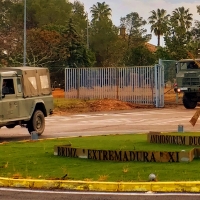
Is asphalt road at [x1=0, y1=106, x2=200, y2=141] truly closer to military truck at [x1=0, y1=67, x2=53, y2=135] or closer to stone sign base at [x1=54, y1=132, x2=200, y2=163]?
military truck at [x1=0, y1=67, x2=53, y2=135]

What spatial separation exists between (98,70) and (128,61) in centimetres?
2468

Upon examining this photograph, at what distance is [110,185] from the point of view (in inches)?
374

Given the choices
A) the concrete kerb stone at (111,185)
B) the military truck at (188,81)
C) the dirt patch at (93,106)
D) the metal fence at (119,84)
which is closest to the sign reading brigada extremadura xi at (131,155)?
the concrete kerb stone at (111,185)

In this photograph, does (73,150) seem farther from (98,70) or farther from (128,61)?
(128,61)

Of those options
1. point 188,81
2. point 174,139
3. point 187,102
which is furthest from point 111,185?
point 187,102

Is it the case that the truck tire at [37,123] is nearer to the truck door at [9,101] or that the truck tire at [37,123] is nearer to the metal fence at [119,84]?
the truck door at [9,101]

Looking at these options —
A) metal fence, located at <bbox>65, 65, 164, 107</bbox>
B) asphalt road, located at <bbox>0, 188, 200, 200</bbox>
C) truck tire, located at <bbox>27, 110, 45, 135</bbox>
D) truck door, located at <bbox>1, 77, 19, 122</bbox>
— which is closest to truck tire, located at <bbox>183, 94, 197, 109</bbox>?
metal fence, located at <bbox>65, 65, 164, 107</bbox>

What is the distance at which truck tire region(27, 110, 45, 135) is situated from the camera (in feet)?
63.3

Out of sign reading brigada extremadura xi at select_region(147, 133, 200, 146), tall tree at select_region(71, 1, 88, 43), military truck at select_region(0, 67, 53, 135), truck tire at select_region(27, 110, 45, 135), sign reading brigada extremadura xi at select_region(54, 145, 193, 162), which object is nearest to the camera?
sign reading brigada extremadura xi at select_region(54, 145, 193, 162)

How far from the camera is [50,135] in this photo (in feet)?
64.0

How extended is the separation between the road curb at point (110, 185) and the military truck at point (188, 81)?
23.4 metres

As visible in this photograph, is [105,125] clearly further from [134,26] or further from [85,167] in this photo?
[134,26]

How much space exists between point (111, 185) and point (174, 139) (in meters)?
5.53

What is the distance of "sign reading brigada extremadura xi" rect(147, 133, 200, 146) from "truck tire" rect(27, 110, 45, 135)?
16.9ft
